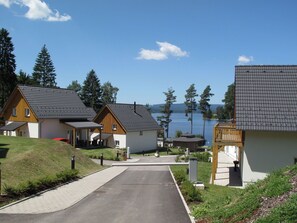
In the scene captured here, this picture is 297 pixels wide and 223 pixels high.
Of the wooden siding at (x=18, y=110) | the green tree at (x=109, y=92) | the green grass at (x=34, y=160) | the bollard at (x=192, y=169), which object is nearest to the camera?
the green grass at (x=34, y=160)

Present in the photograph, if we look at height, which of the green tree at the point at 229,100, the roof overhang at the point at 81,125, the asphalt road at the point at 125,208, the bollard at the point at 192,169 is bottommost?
the asphalt road at the point at 125,208

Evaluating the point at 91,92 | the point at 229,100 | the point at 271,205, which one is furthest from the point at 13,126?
the point at 229,100

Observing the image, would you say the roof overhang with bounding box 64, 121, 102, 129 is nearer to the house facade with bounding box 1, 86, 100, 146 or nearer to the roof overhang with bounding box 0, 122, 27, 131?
the house facade with bounding box 1, 86, 100, 146

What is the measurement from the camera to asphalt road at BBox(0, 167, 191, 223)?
12.2m

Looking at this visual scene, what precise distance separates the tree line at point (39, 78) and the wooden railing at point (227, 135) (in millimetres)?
36264

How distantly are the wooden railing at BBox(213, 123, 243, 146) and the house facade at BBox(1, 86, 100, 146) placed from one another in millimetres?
23671

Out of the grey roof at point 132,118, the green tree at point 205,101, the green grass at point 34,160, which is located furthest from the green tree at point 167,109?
the green grass at point 34,160

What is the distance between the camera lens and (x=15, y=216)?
1245cm

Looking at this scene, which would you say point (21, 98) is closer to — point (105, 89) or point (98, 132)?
point (98, 132)

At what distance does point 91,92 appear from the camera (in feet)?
319

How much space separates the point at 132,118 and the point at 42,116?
14426 mm

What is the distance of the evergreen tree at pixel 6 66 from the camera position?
60.8 meters

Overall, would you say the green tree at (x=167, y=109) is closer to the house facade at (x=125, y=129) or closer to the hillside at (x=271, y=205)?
the house facade at (x=125, y=129)

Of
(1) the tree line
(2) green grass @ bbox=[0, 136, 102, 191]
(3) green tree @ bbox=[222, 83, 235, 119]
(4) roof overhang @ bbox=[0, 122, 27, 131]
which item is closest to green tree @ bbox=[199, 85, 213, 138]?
(3) green tree @ bbox=[222, 83, 235, 119]
